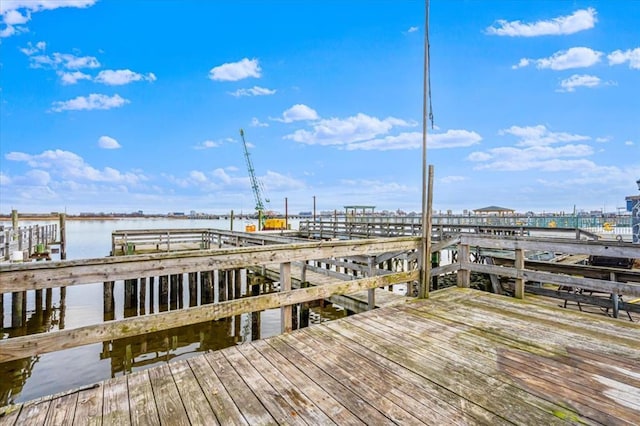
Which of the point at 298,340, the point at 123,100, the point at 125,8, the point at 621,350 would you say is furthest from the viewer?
the point at 123,100

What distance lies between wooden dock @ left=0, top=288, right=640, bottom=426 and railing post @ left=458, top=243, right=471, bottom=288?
70.1 inches

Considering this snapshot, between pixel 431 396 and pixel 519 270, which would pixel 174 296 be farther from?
pixel 431 396

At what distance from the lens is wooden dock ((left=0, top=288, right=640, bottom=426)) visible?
192 centimetres

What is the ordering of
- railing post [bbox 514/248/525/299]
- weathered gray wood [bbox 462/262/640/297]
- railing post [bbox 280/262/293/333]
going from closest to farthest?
railing post [bbox 280/262/293/333], weathered gray wood [bbox 462/262/640/297], railing post [bbox 514/248/525/299]

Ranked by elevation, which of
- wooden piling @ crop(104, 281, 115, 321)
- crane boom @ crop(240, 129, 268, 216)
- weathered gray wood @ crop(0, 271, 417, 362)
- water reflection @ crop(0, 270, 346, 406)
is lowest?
water reflection @ crop(0, 270, 346, 406)

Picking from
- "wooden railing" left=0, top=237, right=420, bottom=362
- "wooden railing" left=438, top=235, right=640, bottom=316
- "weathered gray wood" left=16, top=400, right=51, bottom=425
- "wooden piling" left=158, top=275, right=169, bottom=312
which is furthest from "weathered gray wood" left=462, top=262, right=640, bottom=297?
"wooden piling" left=158, top=275, right=169, bottom=312

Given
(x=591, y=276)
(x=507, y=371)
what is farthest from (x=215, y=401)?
(x=591, y=276)

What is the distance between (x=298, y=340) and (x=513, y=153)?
33.8 meters

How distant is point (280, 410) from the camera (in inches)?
77.7

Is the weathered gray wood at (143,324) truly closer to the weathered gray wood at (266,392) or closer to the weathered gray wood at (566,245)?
the weathered gray wood at (266,392)

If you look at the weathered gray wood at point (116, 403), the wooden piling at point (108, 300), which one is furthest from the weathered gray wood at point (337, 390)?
the wooden piling at point (108, 300)

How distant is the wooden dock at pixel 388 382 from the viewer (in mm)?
1918

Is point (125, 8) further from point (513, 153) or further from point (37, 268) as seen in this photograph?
point (513, 153)

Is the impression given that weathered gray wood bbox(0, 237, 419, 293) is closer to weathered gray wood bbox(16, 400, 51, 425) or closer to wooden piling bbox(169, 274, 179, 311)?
weathered gray wood bbox(16, 400, 51, 425)
